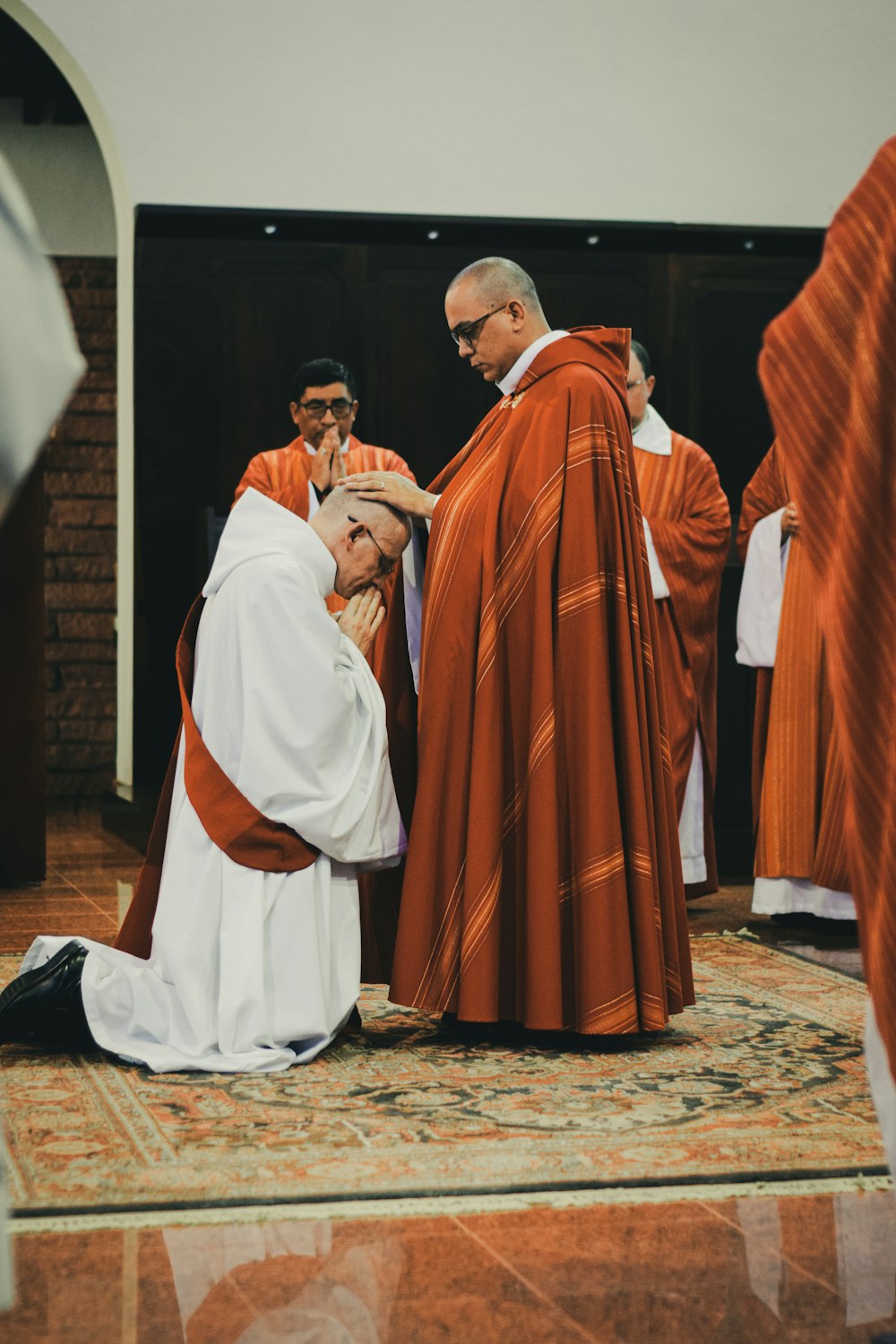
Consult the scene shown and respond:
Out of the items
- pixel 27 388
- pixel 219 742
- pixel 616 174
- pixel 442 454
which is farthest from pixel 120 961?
pixel 616 174

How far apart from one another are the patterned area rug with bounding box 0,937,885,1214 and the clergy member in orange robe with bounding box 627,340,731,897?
1971 millimetres

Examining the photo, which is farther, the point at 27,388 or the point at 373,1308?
the point at 373,1308

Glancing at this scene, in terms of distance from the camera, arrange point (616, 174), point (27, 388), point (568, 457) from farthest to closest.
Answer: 1. point (616, 174)
2. point (568, 457)
3. point (27, 388)

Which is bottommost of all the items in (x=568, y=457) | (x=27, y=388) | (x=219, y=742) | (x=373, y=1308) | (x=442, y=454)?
(x=373, y=1308)

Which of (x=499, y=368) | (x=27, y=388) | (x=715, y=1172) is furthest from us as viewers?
(x=499, y=368)

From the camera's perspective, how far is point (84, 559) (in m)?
10.2

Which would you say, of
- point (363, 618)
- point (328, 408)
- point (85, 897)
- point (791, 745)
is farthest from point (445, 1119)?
point (328, 408)

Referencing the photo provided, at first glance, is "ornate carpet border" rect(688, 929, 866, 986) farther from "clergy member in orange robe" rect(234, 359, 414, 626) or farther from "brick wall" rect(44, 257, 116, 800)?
"brick wall" rect(44, 257, 116, 800)

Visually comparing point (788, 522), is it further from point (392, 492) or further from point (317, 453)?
point (392, 492)

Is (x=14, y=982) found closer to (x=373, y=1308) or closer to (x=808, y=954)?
(x=373, y=1308)

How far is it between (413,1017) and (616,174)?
17.3ft

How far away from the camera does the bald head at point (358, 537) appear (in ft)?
11.8

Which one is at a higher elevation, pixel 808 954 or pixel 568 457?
pixel 568 457

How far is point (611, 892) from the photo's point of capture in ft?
11.3
